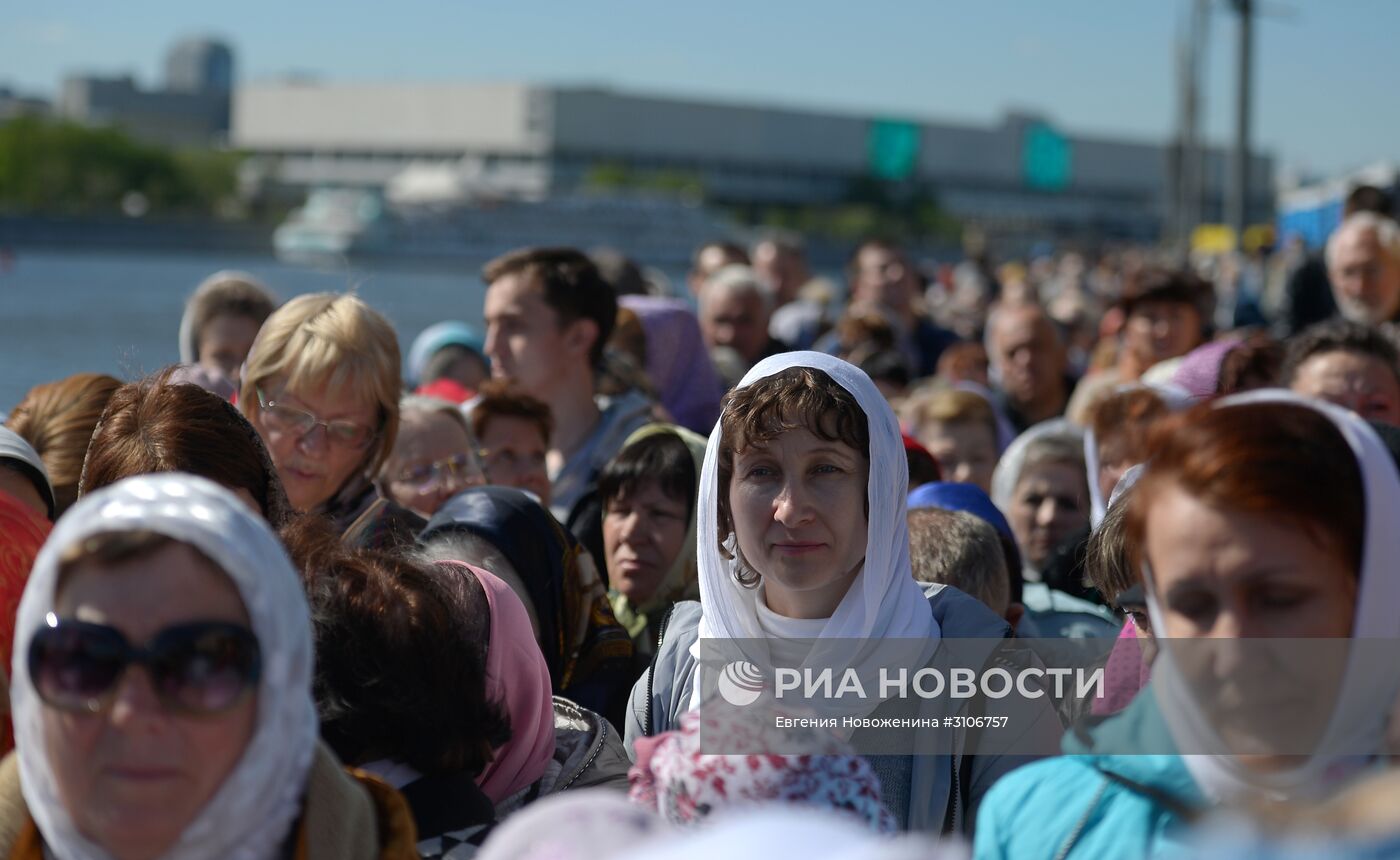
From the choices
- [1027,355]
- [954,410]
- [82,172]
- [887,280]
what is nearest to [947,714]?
[954,410]

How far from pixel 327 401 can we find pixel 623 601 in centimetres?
93

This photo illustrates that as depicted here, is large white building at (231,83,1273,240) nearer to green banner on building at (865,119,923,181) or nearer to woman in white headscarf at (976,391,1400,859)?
green banner on building at (865,119,923,181)

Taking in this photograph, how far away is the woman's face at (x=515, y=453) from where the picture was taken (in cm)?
504

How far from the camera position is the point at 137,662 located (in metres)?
1.85

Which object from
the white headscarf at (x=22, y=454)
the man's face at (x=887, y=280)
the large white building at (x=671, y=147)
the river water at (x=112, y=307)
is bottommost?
the river water at (x=112, y=307)

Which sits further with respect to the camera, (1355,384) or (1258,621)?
(1355,384)

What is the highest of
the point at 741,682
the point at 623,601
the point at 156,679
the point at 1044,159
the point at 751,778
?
the point at 1044,159

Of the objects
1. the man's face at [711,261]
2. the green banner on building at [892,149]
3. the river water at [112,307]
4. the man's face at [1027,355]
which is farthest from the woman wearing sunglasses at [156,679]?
the green banner on building at [892,149]

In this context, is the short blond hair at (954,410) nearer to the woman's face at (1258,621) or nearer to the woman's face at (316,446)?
the woman's face at (316,446)

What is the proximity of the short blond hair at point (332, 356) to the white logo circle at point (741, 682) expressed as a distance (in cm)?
142

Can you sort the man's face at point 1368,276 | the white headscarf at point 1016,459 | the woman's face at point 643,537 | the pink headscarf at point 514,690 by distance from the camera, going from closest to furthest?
the pink headscarf at point 514,690, the woman's face at point 643,537, the white headscarf at point 1016,459, the man's face at point 1368,276

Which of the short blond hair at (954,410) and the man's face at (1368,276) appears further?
the man's face at (1368,276)

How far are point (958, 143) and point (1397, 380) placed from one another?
13224 cm

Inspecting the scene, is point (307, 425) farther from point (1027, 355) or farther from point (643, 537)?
point (1027, 355)
